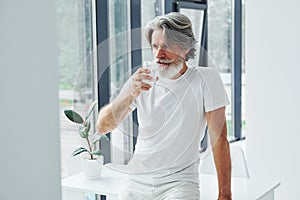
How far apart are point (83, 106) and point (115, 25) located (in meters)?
0.95

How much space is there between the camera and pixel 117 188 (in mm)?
1898

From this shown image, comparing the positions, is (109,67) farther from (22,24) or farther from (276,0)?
(276,0)

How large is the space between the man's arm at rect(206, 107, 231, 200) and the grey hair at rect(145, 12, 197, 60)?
0.85 feet

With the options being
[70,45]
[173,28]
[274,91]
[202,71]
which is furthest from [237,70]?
[173,28]

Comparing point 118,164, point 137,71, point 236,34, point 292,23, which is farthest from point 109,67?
point 236,34

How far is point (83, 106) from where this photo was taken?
5.49 ft

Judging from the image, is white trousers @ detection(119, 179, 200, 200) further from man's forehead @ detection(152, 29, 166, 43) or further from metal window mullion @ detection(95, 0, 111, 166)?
man's forehead @ detection(152, 29, 166, 43)

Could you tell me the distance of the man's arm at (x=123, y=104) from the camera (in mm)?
1593

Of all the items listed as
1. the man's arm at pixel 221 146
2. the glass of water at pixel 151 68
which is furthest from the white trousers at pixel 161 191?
the glass of water at pixel 151 68

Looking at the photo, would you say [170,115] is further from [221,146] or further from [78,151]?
[78,151]

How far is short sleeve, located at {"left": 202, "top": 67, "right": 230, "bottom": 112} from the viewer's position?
1.66m

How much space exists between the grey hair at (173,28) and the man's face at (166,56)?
14 mm

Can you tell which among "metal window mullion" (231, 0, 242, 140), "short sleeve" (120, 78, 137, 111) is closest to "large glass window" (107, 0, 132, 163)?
"short sleeve" (120, 78, 137, 111)

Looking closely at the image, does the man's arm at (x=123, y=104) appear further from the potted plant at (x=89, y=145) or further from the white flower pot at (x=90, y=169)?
the white flower pot at (x=90, y=169)
